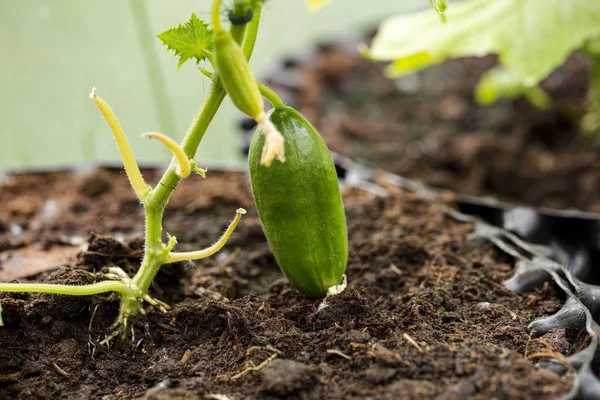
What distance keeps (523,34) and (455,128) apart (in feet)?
5.21

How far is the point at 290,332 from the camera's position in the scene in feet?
4.39

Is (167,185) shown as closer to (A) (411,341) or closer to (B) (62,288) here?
(B) (62,288)

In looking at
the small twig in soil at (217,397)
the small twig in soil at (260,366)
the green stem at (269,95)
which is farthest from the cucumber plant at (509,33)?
the small twig in soil at (217,397)

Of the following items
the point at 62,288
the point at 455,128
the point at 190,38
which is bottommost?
the point at 455,128

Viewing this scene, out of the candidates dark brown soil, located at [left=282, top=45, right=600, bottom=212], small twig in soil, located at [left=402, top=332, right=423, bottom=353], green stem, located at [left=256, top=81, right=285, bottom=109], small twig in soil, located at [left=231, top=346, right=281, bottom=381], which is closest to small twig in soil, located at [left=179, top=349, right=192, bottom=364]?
small twig in soil, located at [left=231, top=346, right=281, bottom=381]

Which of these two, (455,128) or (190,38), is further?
(455,128)

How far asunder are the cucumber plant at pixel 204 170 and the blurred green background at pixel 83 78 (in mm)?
1438

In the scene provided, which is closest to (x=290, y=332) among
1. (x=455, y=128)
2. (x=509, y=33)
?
(x=509, y=33)

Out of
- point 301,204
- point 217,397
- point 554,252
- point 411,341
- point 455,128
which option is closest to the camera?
point 217,397

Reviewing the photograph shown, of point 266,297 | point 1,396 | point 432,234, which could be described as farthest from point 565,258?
point 1,396

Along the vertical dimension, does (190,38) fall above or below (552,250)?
above

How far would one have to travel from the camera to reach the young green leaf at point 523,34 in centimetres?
225

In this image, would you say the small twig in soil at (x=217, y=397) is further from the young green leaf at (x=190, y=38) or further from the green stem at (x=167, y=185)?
the young green leaf at (x=190, y=38)

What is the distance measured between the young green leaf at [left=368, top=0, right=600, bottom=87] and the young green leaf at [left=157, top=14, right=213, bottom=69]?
133 cm
